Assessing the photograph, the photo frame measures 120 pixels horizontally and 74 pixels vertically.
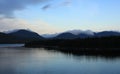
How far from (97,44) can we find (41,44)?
6604 cm

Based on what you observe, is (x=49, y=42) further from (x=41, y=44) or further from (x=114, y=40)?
(x=114, y=40)

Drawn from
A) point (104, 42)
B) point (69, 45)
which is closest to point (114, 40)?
point (104, 42)

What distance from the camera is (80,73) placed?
120 feet

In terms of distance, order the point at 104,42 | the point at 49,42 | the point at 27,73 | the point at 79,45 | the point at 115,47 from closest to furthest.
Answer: the point at 27,73 < the point at 115,47 < the point at 104,42 < the point at 79,45 < the point at 49,42

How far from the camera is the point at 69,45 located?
456 ft

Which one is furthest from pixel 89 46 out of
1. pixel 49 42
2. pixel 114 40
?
pixel 49 42

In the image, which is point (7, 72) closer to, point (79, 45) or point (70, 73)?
point (70, 73)

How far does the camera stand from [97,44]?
399 feet

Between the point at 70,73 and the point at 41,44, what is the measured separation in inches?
5698

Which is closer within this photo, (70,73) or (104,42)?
(70,73)

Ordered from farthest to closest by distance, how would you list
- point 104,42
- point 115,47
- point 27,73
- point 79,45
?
1. point 79,45
2. point 104,42
3. point 115,47
4. point 27,73

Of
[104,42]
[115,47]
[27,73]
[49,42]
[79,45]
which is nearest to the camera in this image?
[27,73]

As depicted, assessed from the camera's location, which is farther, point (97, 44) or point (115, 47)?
point (97, 44)

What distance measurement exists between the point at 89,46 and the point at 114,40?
12.4 m
